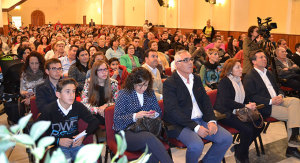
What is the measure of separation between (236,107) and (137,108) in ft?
4.14

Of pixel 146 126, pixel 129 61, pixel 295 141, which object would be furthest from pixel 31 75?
pixel 295 141

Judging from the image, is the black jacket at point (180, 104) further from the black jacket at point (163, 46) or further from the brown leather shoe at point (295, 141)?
the black jacket at point (163, 46)

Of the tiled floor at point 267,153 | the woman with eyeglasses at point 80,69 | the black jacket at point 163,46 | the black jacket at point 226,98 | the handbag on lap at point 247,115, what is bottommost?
the tiled floor at point 267,153

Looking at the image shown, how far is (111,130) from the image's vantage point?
288 centimetres

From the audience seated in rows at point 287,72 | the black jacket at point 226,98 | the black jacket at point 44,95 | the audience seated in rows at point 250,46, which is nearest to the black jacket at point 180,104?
the black jacket at point 226,98

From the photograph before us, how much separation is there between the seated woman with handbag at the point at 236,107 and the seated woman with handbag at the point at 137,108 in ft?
3.01

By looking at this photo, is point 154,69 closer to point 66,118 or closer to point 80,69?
point 80,69

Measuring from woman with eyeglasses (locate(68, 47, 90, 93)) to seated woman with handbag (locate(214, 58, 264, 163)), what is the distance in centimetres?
219

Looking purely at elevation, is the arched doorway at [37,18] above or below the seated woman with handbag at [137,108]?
above

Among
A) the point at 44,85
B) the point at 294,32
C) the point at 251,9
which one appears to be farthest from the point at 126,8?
the point at 44,85

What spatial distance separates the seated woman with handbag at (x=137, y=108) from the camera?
8.64 feet

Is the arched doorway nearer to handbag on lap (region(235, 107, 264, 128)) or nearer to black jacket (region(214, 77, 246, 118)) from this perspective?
black jacket (region(214, 77, 246, 118))

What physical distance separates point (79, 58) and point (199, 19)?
11.0 metres

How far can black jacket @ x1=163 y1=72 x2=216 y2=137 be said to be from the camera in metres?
2.96
